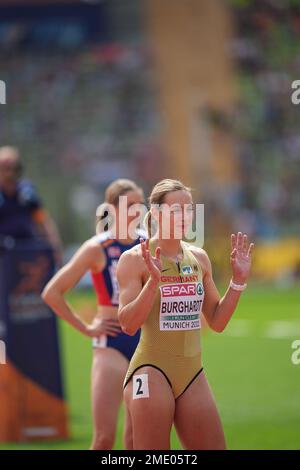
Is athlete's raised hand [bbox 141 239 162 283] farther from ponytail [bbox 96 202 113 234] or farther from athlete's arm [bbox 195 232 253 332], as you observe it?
Answer: ponytail [bbox 96 202 113 234]

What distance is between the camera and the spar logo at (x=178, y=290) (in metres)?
6.16

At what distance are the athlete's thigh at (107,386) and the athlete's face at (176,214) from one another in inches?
70.5

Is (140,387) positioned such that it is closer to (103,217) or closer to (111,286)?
(111,286)

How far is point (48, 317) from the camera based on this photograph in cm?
1070

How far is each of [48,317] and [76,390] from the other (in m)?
3.34

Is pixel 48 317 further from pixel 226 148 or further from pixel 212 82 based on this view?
pixel 212 82

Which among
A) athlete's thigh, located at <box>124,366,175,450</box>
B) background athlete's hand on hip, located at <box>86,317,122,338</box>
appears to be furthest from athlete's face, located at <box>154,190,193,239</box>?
background athlete's hand on hip, located at <box>86,317,122,338</box>

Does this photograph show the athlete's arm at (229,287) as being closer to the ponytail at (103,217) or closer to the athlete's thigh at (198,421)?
the athlete's thigh at (198,421)

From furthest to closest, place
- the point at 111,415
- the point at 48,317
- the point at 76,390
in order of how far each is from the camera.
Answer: the point at 76,390 < the point at 48,317 < the point at 111,415

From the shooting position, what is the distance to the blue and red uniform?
7875 mm

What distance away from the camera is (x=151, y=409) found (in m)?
6.01

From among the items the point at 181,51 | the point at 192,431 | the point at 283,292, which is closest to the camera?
the point at 192,431

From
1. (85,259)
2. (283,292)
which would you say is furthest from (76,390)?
(283,292)
